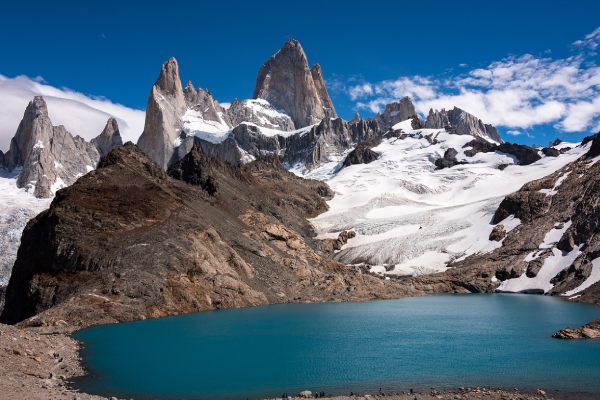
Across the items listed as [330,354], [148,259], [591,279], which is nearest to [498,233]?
[591,279]

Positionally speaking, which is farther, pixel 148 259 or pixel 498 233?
pixel 498 233

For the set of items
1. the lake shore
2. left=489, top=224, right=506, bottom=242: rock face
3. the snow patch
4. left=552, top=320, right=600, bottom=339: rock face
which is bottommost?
the lake shore

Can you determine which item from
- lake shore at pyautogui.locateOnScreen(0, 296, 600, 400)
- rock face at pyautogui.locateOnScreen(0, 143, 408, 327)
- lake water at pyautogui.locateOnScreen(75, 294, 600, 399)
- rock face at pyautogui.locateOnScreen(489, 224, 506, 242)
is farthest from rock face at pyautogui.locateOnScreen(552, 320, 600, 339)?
rock face at pyautogui.locateOnScreen(489, 224, 506, 242)

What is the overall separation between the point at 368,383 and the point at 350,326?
1010 inches

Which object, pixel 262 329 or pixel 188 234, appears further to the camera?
pixel 188 234

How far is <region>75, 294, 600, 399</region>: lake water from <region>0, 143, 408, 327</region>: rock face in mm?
6050

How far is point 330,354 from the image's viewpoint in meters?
40.6

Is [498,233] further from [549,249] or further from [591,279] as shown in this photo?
[591,279]

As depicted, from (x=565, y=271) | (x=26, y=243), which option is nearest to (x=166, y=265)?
(x=26, y=243)

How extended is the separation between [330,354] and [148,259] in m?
38.1

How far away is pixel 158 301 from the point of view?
67.0 metres

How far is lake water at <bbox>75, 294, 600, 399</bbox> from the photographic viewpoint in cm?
3125

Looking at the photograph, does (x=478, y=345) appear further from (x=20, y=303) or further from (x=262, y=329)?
(x=20, y=303)

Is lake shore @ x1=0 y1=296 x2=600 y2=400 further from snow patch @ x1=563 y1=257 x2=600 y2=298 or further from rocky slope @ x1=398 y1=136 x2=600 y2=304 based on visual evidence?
snow patch @ x1=563 y1=257 x2=600 y2=298
